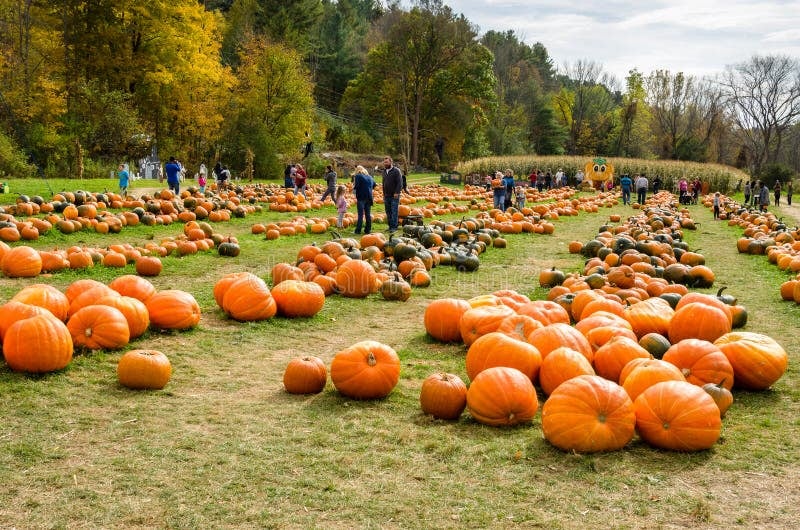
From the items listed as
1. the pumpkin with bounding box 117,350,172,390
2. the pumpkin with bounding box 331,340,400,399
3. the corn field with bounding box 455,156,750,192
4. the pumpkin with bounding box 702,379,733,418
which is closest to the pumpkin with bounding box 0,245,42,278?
the pumpkin with bounding box 117,350,172,390

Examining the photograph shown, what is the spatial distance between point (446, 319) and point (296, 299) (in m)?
2.05

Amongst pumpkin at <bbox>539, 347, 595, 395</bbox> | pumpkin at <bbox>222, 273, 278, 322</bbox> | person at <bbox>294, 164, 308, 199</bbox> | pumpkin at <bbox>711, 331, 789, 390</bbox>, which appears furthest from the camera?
person at <bbox>294, 164, 308, 199</bbox>

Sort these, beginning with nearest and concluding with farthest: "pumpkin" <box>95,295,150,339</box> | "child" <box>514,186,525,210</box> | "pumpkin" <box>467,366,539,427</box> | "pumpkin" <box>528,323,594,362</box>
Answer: "pumpkin" <box>467,366,539,427</box> < "pumpkin" <box>528,323,594,362</box> < "pumpkin" <box>95,295,150,339</box> < "child" <box>514,186,525,210</box>

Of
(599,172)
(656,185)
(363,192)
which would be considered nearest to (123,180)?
(363,192)

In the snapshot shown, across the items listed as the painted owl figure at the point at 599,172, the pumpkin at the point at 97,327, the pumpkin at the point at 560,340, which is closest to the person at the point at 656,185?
the painted owl figure at the point at 599,172

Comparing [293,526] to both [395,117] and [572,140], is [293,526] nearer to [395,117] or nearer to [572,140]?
[395,117]

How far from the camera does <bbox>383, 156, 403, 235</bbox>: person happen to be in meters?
16.8

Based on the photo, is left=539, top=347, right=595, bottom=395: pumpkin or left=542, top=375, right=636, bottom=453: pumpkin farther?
left=539, top=347, right=595, bottom=395: pumpkin

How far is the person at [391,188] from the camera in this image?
16844 mm

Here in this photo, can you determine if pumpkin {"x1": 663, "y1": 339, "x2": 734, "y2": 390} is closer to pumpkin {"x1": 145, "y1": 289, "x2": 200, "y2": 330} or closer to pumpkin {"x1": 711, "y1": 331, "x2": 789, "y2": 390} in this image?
pumpkin {"x1": 711, "y1": 331, "x2": 789, "y2": 390}

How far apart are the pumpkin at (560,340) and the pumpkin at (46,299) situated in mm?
4568

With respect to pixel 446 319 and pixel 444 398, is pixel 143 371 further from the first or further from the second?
pixel 446 319

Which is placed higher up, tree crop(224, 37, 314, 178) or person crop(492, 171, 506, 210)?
tree crop(224, 37, 314, 178)

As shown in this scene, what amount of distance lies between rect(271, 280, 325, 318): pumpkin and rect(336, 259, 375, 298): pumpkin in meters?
1.31
